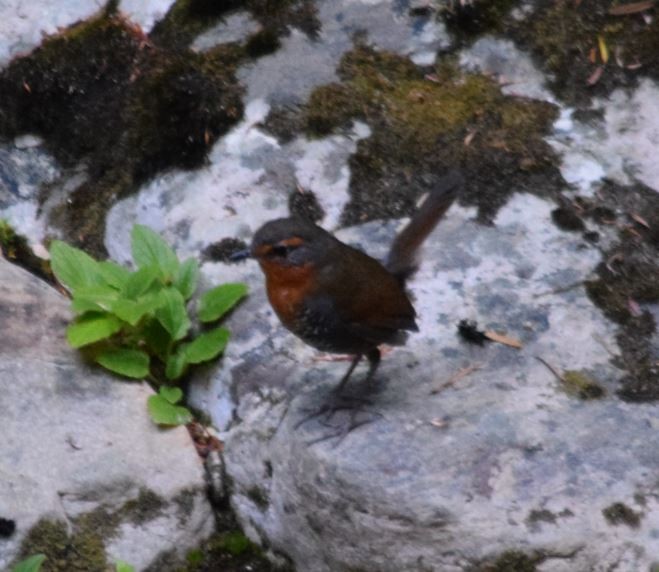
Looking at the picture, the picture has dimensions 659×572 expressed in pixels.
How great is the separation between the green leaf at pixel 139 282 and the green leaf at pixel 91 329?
0.15 m

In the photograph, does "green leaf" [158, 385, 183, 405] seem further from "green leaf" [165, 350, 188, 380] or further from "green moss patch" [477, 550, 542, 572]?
"green moss patch" [477, 550, 542, 572]

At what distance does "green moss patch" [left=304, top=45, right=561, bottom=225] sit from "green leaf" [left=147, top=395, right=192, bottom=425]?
1178 mm

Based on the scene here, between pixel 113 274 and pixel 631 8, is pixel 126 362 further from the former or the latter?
pixel 631 8

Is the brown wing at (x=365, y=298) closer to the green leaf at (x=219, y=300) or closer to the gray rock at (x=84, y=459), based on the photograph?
the green leaf at (x=219, y=300)

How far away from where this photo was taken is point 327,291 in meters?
4.23

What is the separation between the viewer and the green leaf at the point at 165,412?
473cm

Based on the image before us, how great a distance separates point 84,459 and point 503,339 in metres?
1.77

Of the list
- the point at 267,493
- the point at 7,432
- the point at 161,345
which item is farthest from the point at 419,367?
the point at 7,432

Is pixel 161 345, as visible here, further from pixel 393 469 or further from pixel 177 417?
pixel 393 469

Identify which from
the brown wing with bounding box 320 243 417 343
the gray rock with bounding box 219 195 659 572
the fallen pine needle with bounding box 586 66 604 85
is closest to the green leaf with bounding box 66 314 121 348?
the gray rock with bounding box 219 195 659 572

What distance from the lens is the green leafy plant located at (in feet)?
15.8

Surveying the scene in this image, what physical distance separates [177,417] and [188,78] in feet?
6.18

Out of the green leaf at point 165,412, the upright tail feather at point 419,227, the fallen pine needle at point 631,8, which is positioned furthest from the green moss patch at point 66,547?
the fallen pine needle at point 631,8

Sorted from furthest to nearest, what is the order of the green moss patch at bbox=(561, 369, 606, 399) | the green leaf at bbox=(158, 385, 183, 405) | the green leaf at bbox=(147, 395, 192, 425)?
1. the green leaf at bbox=(158, 385, 183, 405)
2. the green leaf at bbox=(147, 395, 192, 425)
3. the green moss patch at bbox=(561, 369, 606, 399)
